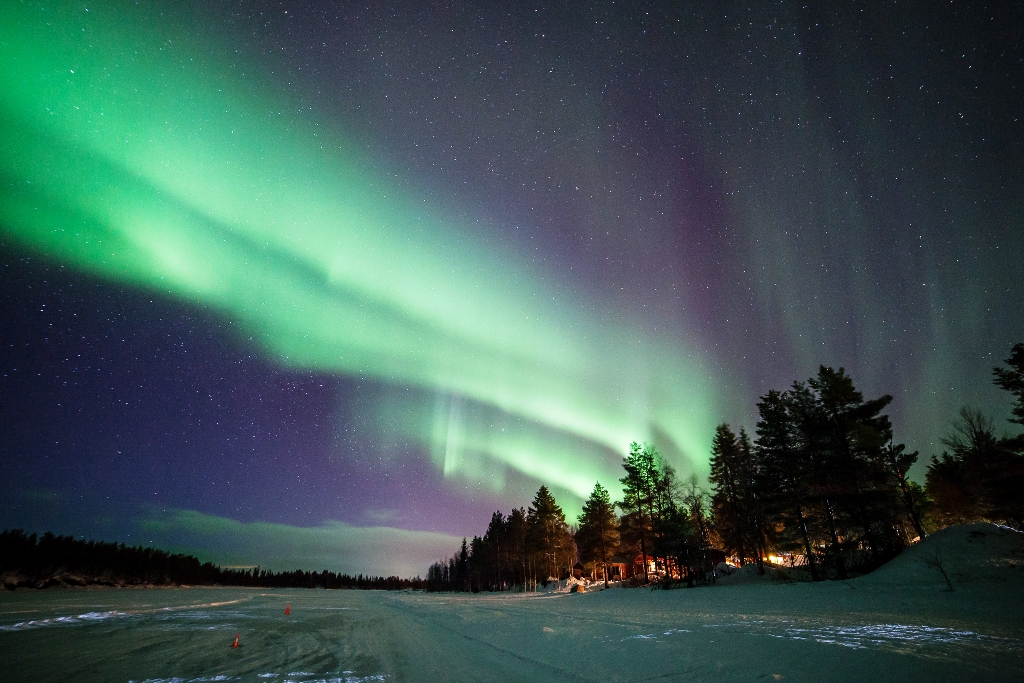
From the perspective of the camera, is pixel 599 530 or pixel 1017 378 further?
pixel 599 530

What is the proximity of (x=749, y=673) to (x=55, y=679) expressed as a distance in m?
16.4

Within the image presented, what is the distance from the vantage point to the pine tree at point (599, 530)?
60781mm

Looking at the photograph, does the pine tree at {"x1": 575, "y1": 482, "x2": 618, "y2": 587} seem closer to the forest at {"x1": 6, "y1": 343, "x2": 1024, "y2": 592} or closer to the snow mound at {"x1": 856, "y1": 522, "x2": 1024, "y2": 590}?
the forest at {"x1": 6, "y1": 343, "x2": 1024, "y2": 592}

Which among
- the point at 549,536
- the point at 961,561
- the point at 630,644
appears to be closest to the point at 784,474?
the point at 961,561

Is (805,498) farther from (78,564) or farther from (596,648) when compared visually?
(78,564)

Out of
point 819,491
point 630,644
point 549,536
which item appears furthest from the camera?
point 549,536

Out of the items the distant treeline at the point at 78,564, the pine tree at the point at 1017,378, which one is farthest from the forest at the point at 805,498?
the distant treeline at the point at 78,564

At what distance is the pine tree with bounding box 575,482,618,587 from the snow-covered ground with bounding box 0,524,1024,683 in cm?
4004

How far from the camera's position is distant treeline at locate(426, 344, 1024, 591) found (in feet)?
102

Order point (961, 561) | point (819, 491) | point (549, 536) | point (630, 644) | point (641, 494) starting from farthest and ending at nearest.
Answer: point (549, 536) < point (641, 494) < point (819, 491) < point (961, 561) < point (630, 644)

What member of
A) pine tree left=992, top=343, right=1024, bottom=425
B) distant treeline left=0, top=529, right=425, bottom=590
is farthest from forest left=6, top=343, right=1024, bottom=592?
distant treeline left=0, top=529, right=425, bottom=590

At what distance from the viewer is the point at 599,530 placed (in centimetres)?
6203

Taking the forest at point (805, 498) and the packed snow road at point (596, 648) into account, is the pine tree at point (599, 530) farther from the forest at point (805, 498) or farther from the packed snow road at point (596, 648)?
the packed snow road at point (596, 648)

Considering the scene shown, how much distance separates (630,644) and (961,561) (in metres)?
23.7
